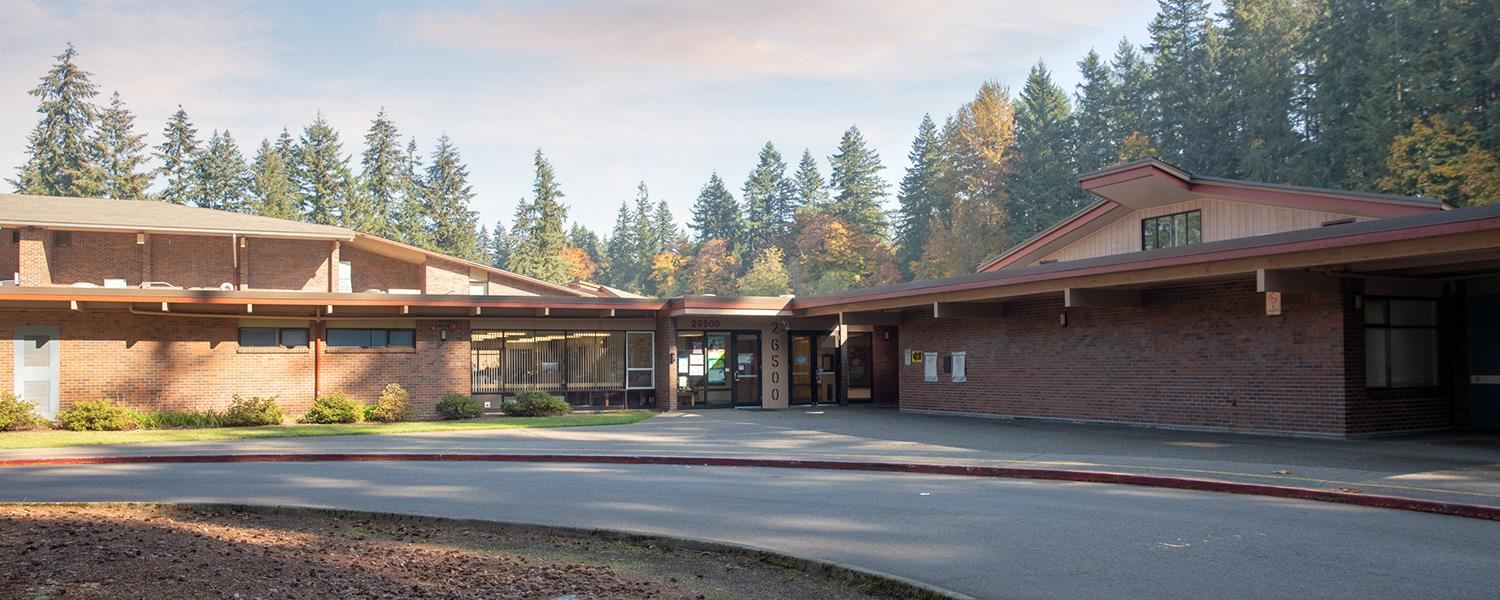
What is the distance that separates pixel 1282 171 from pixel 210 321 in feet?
140

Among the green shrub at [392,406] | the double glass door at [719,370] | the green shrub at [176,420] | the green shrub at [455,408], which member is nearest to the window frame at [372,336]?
the green shrub at [392,406]

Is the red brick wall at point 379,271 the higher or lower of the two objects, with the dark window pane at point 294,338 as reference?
higher

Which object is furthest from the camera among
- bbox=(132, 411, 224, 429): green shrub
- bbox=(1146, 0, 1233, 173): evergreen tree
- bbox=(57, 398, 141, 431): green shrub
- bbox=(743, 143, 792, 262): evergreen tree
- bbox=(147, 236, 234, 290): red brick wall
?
bbox=(743, 143, 792, 262): evergreen tree

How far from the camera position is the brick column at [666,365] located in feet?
95.9

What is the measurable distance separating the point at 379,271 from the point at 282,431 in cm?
1631

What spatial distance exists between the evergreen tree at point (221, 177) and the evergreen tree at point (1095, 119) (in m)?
59.3

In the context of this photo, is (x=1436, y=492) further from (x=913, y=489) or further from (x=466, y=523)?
(x=466, y=523)

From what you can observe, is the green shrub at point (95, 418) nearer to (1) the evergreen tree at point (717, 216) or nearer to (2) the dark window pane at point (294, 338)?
(2) the dark window pane at point (294, 338)

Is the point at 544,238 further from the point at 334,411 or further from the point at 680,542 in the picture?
the point at 680,542

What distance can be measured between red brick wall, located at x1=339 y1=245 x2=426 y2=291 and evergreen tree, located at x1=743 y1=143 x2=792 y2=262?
223 feet

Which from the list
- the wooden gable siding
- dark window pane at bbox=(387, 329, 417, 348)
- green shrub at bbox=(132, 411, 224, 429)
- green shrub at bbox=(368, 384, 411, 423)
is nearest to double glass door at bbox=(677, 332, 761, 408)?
dark window pane at bbox=(387, 329, 417, 348)

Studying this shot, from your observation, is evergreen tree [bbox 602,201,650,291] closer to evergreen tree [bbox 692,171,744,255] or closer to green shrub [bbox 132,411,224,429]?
evergreen tree [bbox 692,171,744,255]

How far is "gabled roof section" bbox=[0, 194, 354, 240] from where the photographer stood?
97.7ft

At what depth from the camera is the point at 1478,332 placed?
63.0ft
